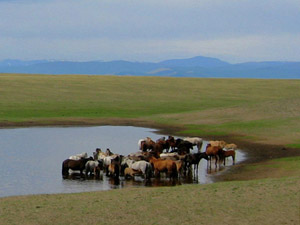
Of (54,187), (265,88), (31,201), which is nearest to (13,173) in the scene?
(54,187)

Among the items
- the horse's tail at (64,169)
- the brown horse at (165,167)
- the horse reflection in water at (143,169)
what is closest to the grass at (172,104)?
the horse reflection in water at (143,169)

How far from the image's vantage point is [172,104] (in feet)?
201

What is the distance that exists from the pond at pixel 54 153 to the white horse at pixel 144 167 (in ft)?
1.04

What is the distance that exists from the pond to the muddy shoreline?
2.42 ft

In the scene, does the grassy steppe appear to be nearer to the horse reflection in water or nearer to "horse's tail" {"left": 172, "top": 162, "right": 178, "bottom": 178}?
the horse reflection in water

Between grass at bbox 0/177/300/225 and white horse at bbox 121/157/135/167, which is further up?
white horse at bbox 121/157/135/167

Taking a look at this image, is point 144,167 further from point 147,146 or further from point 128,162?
point 147,146

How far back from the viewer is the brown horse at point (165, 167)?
21.8 metres

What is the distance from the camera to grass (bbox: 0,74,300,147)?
39906 mm

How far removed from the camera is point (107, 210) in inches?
556

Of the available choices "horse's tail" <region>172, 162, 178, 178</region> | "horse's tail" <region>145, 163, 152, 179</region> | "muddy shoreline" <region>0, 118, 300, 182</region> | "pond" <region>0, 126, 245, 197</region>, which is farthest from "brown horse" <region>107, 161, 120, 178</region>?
"muddy shoreline" <region>0, 118, 300, 182</region>

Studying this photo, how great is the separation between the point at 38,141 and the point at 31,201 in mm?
17479

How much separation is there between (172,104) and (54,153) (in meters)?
34.0

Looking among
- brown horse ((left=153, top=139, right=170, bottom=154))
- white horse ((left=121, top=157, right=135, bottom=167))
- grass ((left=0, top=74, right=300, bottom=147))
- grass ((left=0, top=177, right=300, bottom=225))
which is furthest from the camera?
grass ((left=0, top=74, right=300, bottom=147))
